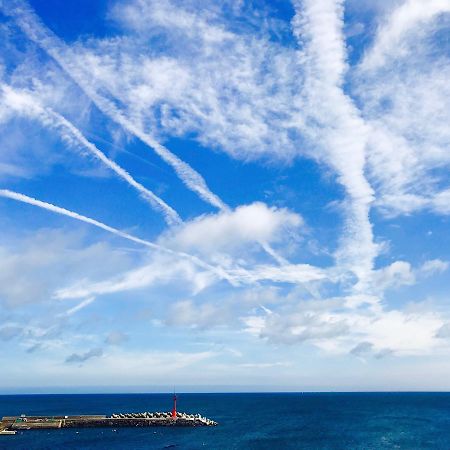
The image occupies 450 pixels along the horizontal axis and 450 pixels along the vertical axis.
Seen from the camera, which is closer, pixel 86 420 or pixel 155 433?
pixel 155 433

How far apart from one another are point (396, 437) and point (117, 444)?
5649 cm

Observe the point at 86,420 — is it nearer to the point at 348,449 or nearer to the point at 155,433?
the point at 155,433

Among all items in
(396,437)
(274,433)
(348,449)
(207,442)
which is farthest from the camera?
(274,433)

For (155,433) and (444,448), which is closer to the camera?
(444,448)

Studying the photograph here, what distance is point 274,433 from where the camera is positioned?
110 meters

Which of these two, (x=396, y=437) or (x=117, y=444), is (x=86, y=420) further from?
(x=396, y=437)

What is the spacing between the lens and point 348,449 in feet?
283

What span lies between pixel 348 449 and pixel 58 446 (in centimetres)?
5118

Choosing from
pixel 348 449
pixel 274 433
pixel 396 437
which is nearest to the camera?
pixel 348 449

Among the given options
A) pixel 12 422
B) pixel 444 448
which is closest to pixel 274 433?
pixel 444 448

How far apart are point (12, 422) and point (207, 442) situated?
162 feet

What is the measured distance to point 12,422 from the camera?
112m

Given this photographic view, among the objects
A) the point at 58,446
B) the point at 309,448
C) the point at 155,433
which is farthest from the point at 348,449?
the point at 58,446

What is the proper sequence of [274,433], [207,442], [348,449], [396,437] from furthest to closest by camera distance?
[274,433] → [396,437] → [207,442] → [348,449]
